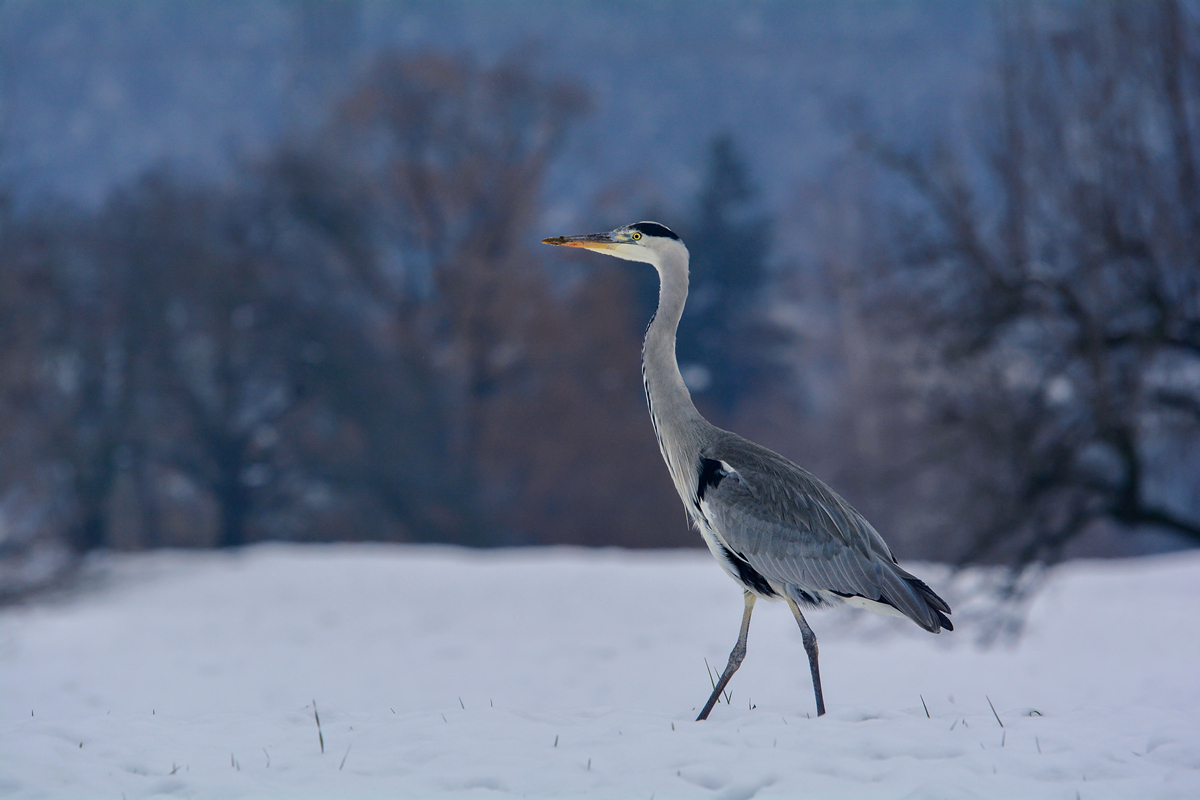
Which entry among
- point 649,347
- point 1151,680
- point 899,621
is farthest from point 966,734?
point 1151,680

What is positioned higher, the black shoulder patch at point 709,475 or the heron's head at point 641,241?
the heron's head at point 641,241

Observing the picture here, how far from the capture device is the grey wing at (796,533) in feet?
17.9

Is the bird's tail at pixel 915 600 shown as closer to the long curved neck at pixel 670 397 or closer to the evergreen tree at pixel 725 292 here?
the long curved neck at pixel 670 397

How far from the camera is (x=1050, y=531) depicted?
39.8ft

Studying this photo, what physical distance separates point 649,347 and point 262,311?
2196cm

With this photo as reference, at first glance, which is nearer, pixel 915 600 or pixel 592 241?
pixel 915 600

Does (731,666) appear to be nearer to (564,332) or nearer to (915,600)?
(915,600)

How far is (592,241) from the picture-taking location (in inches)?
239

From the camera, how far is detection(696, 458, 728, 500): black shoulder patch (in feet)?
18.8

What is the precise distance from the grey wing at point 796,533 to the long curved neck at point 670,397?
0.63 ft

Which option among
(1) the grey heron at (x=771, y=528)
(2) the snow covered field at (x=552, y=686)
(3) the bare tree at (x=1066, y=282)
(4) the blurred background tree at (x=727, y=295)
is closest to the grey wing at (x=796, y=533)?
(1) the grey heron at (x=771, y=528)

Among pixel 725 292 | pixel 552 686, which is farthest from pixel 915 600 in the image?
pixel 725 292

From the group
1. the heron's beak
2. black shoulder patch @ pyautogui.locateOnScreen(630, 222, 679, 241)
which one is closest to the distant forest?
black shoulder patch @ pyautogui.locateOnScreen(630, 222, 679, 241)

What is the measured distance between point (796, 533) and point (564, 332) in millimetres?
25302
